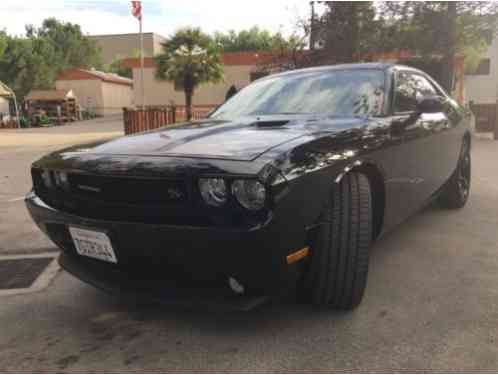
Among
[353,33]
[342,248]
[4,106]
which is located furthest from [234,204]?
[4,106]

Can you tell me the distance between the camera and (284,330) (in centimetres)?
209

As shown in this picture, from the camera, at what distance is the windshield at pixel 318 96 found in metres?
2.80

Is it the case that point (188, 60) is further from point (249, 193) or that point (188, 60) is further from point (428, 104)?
point (249, 193)

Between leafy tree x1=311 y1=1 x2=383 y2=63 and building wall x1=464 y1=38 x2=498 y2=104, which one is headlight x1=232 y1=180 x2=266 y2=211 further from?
building wall x1=464 y1=38 x2=498 y2=104

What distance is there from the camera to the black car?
5.64ft

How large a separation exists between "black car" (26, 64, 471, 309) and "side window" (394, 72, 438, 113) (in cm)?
22

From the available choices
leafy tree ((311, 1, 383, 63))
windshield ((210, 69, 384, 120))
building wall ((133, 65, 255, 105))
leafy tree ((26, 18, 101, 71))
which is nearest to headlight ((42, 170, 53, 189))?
windshield ((210, 69, 384, 120))

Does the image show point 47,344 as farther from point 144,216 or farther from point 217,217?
point 217,217

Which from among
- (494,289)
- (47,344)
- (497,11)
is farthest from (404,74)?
(497,11)

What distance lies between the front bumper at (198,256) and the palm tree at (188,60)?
19208 millimetres

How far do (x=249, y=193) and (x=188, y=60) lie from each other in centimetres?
2033

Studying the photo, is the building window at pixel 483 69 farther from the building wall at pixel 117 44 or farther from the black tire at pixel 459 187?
the building wall at pixel 117 44

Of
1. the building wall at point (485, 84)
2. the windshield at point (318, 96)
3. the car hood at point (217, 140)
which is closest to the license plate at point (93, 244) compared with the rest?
the car hood at point (217, 140)

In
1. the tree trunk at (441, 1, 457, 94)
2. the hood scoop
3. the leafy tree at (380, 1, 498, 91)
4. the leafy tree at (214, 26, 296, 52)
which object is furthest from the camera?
the leafy tree at (214, 26, 296, 52)
